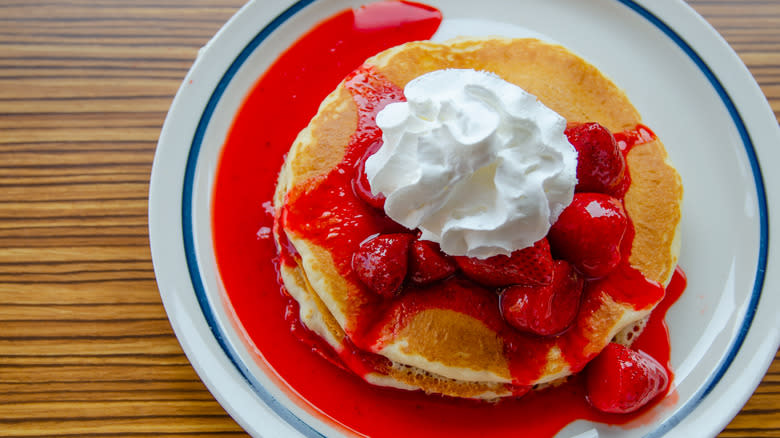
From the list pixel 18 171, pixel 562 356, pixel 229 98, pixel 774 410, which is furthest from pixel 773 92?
pixel 18 171

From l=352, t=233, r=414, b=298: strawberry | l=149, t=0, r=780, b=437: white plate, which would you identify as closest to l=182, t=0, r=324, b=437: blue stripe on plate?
l=149, t=0, r=780, b=437: white plate

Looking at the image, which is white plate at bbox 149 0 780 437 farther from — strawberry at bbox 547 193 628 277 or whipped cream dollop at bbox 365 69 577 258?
whipped cream dollop at bbox 365 69 577 258

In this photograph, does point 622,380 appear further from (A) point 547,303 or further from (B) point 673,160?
(B) point 673,160

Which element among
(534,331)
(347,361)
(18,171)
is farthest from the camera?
(18,171)

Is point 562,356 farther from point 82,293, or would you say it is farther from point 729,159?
point 82,293

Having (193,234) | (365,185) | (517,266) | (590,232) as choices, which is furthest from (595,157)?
(193,234)

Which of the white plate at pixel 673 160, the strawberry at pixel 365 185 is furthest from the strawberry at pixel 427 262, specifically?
the white plate at pixel 673 160
